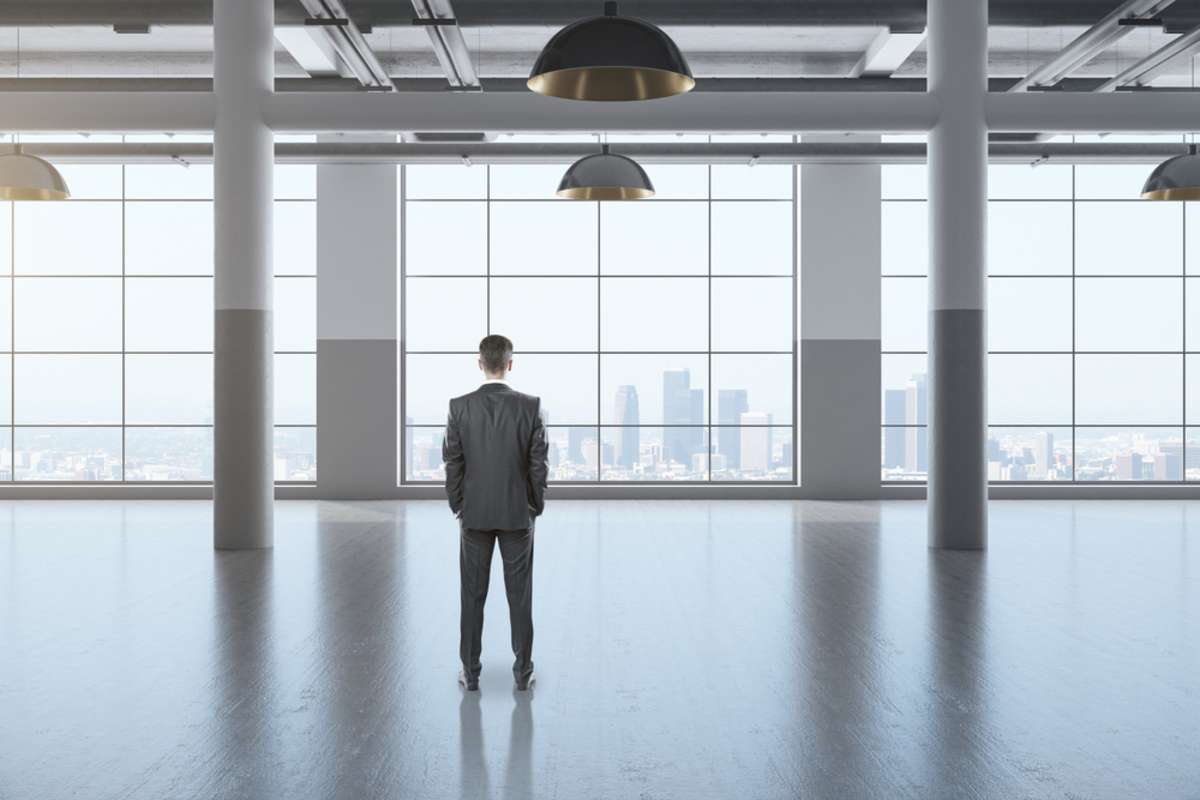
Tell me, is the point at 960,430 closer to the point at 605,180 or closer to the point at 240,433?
the point at 605,180

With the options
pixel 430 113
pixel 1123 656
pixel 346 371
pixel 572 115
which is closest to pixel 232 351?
pixel 430 113

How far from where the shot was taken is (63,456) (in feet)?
69.8

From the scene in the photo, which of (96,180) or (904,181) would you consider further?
(96,180)

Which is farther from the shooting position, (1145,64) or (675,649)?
(1145,64)

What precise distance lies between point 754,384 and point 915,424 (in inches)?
136

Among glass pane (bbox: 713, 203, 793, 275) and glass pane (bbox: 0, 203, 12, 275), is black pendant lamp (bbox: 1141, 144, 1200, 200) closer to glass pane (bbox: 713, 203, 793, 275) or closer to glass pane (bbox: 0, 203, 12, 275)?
glass pane (bbox: 713, 203, 793, 275)

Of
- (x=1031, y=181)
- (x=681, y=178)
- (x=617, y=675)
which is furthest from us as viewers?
(x=1031, y=181)

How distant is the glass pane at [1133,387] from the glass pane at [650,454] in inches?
294

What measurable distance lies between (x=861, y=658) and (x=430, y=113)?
848 centimetres

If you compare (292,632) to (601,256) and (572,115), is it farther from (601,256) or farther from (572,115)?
(601,256)

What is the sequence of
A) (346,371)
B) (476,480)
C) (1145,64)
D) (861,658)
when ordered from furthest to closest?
(346,371) → (1145,64) → (861,658) → (476,480)

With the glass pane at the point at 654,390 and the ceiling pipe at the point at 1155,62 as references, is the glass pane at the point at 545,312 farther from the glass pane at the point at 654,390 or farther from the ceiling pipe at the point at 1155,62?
the ceiling pipe at the point at 1155,62

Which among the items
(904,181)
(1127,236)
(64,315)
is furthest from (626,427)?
(64,315)

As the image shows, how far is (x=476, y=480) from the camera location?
6.34 meters
